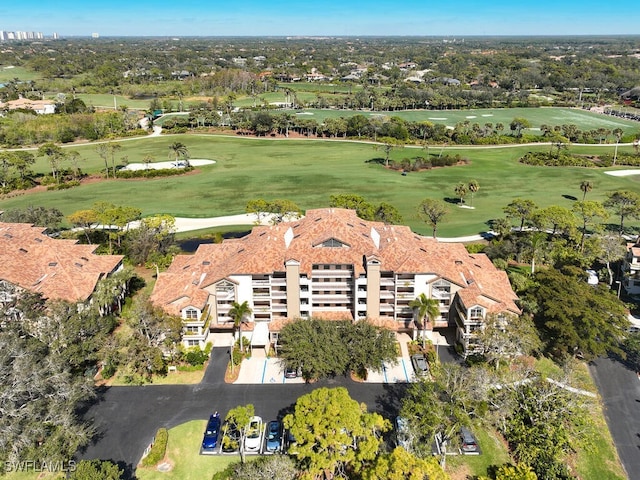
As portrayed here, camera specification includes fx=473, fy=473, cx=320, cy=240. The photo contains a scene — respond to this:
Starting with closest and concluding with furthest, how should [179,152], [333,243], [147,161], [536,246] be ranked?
[333,243], [536,246], [147,161], [179,152]

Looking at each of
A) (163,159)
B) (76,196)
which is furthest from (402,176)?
(76,196)

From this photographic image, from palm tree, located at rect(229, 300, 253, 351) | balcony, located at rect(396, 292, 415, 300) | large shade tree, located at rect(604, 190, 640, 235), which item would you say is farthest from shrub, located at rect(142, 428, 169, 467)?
large shade tree, located at rect(604, 190, 640, 235)

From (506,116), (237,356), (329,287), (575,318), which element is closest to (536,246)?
(575,318)

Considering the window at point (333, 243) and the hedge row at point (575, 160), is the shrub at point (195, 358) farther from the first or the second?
the hedge row at point (575, 160)

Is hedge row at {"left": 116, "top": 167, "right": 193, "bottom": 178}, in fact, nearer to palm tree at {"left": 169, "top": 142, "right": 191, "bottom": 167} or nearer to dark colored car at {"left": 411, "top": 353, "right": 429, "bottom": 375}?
palm tree at {"left": 169, "top": 142, "right": 191, "bottom": 167}

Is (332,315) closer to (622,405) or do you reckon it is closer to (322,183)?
(622,405)

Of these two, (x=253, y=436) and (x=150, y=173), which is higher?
(x=150, y=173)

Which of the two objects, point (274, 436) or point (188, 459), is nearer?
point (188, 459)
